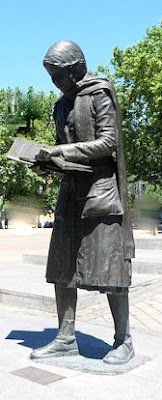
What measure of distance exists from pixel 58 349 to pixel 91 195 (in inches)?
48.5

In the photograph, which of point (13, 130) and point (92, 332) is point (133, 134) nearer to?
point (13, 130)

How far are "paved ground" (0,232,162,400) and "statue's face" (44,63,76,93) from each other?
2.00m

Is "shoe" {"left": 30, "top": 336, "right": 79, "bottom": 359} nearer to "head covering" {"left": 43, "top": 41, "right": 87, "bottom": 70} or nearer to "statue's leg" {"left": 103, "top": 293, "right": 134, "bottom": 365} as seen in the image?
"statue's leg" {"left": 103, "top": 293, "right": 134, "bottom": 365}

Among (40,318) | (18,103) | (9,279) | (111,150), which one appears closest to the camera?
(111,150)

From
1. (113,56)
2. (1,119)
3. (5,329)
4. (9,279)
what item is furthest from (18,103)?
(5,329)

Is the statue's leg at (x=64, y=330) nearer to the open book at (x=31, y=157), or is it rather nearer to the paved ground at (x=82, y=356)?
the paved ground at (x=82, y=356)

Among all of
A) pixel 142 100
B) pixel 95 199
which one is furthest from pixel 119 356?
pixel 142 100

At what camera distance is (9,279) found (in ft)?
25.5

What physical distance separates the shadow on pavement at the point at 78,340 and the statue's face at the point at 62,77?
2020 mm

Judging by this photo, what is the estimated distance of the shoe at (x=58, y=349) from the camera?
3.88m

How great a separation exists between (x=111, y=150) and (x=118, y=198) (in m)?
0.35

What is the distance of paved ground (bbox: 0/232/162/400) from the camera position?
3.23m

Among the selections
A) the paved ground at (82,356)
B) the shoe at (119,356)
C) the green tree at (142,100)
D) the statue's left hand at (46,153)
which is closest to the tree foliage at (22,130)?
the green tree at (142,100)

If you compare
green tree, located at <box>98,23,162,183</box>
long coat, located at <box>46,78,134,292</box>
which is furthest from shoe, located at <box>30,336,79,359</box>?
Result: green tree, located at <box>98,23,162,183</box>
